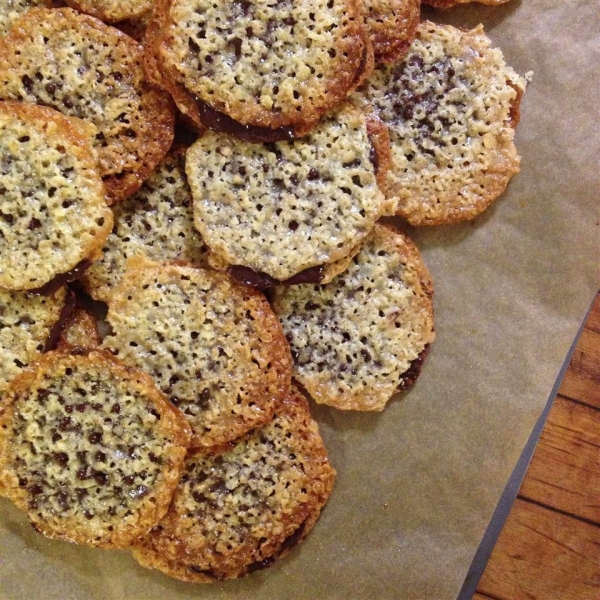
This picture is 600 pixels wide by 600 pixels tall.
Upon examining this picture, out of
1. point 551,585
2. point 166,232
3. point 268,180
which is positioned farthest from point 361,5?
point 551,585

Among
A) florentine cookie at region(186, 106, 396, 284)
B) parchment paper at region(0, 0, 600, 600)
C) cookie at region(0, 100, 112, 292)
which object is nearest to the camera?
cookie at region(0, 100, 112, 292)

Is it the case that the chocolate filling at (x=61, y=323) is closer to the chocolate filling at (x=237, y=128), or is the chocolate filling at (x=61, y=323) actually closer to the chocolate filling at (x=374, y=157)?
the chocolate filling at (x=237, y=128)

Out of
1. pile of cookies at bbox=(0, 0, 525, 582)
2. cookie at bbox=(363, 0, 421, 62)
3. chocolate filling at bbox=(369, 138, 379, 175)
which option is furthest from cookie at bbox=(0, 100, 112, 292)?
cookie at bbox=(363, 0, 421, 62)

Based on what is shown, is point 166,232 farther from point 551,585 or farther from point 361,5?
point 551,585

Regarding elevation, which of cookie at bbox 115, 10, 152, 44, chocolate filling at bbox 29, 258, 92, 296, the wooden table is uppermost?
cookie at bbox 115, 10, 152, 44

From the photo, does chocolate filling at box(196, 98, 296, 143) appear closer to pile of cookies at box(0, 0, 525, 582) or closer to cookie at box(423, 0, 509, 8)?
pile of cookies at box(0, 0, 525, 582)

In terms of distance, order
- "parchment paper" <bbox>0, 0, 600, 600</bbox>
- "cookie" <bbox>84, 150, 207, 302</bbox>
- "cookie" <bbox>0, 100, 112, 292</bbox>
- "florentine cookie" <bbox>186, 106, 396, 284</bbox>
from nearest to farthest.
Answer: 1. "cookie" <bbox>0, 100, 112, 292</bbox>
2. "florentine cookie" <bbox>186, 106, 396, 284</bbox>
3. "cookie" <bbox>84, 150, 207, 302</bbox>
4. "parchment paper" <bbox>0, 0, 600, 600</bbox>

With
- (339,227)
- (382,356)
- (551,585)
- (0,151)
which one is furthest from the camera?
(551,585)
